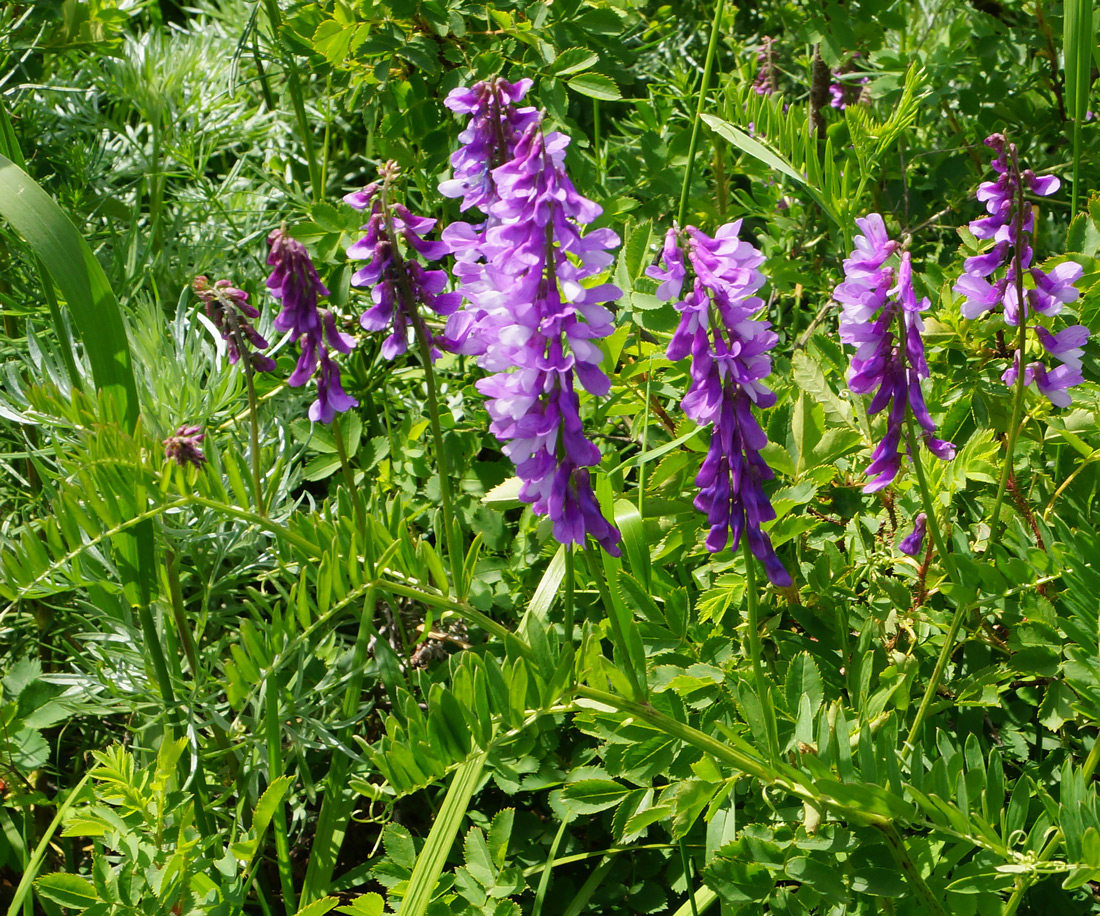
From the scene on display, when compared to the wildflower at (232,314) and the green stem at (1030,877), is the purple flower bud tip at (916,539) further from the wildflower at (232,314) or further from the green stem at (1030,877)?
the wildflower at (232,314)

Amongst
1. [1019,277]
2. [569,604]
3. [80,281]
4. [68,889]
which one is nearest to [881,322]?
[1019,277]

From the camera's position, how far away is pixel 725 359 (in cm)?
113

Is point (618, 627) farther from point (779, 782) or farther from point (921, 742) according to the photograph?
point (921, 742)

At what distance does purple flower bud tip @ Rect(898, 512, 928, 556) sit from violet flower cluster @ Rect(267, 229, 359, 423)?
0.85 meters

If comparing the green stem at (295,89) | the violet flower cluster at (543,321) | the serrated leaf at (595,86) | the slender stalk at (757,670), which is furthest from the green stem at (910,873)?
the green stem at (295,89)

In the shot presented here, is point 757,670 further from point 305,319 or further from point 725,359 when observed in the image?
point 305,319

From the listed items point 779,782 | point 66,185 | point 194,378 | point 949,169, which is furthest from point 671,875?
point 66,185

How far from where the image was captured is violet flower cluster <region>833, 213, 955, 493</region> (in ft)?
4.06

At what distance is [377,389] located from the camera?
87.3 inches

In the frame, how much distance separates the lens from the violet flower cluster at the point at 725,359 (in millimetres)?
1123

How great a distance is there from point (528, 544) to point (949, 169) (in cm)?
146

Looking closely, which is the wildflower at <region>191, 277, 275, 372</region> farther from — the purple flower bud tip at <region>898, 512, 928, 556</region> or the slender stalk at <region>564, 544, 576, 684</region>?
the purple flower bud tip at <region>898, 512, 928, 556</region>

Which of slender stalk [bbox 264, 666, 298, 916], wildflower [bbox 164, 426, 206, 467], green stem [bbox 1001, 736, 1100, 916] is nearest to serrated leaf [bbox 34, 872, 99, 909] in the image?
slender stalk [bbox 264, 666, 298, 916]

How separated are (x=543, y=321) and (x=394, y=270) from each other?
1.11 ft
